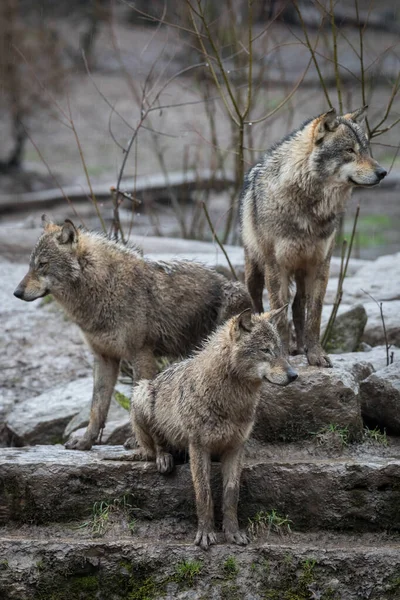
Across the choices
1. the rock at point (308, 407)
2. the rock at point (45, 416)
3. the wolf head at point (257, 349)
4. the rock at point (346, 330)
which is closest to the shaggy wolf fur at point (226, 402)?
the wolf head at point (257, 349)

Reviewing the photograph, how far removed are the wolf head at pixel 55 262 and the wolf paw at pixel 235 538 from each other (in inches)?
101

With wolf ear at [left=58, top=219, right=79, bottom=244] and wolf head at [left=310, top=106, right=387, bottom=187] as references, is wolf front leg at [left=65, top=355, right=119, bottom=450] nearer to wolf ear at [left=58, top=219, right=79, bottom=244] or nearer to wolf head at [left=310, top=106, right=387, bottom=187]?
wolf ear at [left=58, top=219, right=79, bottom=244]

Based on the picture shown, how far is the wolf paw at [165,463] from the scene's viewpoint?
22.5 feet

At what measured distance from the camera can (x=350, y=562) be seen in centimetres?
627

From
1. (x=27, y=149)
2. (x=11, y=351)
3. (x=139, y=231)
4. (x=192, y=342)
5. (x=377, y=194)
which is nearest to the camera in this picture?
(x=192, y=342)

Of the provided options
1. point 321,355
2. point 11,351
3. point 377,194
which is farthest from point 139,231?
point 321,355

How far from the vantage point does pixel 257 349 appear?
20.5ft

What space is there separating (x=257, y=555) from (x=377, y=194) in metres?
17.5

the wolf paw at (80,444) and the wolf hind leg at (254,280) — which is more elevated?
the wolf hind leg at (254,280)

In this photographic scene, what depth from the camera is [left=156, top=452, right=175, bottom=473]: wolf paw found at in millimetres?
6867

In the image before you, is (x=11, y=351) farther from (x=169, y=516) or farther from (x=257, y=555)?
(x=257, y=555)

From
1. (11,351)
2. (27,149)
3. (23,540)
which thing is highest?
(23,540)

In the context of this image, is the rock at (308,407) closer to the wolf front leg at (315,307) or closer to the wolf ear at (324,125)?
the wolf front leg at (315,307)

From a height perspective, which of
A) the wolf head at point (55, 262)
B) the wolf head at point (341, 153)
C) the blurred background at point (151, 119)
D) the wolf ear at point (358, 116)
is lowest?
the blurred background at point (151, 119)
